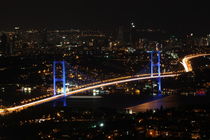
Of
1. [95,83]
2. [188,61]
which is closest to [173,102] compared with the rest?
[95,83]

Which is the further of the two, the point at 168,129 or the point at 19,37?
the point at 19,37

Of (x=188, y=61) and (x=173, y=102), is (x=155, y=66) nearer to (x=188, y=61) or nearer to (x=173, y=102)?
(x=188, y=61)

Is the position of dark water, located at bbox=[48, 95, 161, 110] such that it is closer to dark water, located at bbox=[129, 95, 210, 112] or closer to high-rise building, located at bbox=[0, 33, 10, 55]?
dark water, located at bbox=[129, 95, 210, 112]

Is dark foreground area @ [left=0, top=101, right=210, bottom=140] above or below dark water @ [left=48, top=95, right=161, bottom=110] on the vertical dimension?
below

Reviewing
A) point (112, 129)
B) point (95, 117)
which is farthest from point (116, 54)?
point (112, 129)

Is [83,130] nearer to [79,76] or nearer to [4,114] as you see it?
[4,114]

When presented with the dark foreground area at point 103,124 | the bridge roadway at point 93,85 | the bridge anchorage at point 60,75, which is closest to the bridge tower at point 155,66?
the bridge roadway at point 93,85

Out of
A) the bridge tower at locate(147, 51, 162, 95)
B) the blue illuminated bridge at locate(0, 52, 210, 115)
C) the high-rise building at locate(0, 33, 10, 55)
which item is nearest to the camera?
the blue illuminated bridge at locate(0, 52, 210, 115)

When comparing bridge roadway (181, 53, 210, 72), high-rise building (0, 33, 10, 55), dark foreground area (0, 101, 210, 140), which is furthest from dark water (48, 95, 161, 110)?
high-rise building (0, 33, 10, 55)
